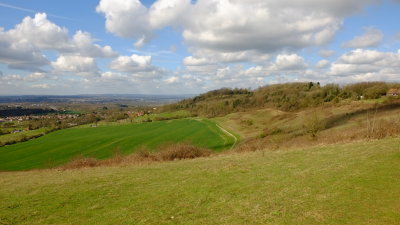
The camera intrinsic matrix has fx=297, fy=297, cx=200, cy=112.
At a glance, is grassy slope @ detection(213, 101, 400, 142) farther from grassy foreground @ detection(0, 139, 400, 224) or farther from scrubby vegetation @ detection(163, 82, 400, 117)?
grassy foreground @ detection(0, 139, 400, 224)

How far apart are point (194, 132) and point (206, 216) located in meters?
58.8

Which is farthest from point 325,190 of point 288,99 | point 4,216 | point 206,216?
point 288,99

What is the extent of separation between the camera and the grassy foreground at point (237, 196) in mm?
9477

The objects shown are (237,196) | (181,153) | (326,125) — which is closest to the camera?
(237,196)

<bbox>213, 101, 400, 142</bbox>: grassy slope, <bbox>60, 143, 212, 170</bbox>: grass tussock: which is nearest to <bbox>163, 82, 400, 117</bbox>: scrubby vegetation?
<bbox>213, 101, 400, 142</bbox>: grassy slope

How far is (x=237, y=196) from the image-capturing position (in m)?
12.0

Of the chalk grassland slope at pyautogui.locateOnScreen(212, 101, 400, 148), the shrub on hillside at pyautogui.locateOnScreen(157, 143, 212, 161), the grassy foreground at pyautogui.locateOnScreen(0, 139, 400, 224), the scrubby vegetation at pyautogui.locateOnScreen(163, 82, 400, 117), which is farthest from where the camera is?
the scrubby vegetation at pyautogui.locateOnScreen(163, 82, 400, 117)

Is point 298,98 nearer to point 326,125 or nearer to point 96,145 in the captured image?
point 326,125

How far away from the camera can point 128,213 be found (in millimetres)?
10914


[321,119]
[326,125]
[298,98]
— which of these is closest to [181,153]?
[326,125]

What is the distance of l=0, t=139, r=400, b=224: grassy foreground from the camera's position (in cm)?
948

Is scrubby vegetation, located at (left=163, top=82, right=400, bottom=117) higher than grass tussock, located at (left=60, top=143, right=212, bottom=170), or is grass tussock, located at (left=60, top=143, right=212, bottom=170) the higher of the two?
scrubby vegetation, located at (left=163, top=82, right=400, bottom=117)

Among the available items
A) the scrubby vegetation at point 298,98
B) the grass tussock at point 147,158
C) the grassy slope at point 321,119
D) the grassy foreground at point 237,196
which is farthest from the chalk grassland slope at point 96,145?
the grassy foreground at point 237,196

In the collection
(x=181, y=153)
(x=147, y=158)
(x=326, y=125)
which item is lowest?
(x=147, y=158)
